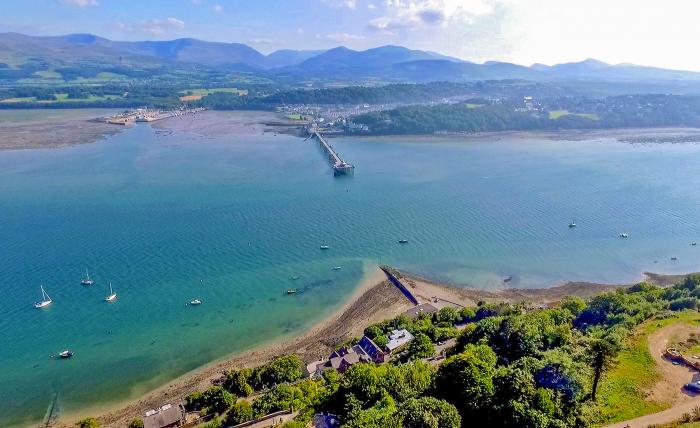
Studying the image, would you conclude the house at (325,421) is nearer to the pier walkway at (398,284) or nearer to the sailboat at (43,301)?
the pier walkway at (398,284)

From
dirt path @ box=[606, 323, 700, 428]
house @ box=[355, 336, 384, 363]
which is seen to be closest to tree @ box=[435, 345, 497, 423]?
dirt path @ box=[606, 323, 700, 428]

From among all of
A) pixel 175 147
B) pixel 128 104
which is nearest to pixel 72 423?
pixel 175 147

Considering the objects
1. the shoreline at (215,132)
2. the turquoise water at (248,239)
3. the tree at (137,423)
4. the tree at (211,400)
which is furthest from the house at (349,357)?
the shoreline at (215,132)

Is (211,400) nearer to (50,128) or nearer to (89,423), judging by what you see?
(89,423)

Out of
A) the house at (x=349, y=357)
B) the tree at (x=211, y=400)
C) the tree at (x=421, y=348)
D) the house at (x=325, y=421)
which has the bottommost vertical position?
the tree at (x=211, y=400)

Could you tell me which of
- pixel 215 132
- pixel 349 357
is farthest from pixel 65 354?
pixel 215 132

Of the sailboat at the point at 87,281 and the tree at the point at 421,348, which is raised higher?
the tree at the point at 421,348

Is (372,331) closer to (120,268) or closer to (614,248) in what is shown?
(120,268)
